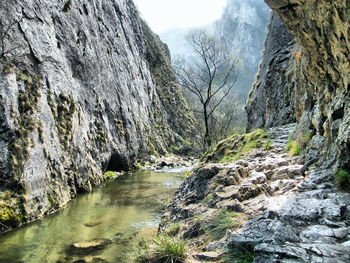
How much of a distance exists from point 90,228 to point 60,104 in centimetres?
657

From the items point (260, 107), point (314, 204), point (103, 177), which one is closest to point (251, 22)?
point (260, 107)

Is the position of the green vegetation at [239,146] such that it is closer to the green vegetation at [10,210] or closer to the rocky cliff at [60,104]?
the rocky cliff at [60,104]

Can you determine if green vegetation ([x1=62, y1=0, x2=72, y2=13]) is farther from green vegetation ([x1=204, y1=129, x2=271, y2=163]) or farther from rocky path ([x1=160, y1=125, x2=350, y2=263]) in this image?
rocky path ([x1=160, y1=125, x2=350, y2=263])

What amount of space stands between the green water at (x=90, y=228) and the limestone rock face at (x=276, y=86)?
313 inches

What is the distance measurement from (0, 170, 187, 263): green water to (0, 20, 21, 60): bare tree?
574 centimetres

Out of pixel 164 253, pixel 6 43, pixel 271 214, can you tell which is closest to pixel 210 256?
pixel 164 253

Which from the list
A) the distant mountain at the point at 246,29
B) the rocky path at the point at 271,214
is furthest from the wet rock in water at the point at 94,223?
the distant mountain at the point at 246,29

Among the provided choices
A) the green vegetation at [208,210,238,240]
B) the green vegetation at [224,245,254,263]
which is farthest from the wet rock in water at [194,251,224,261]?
the green vegetation at [208,210,238,240]

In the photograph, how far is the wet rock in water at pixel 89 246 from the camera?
609cm

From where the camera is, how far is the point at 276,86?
54.7 ft

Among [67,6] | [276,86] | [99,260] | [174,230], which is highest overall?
[67,6]

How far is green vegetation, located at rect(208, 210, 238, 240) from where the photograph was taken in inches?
152

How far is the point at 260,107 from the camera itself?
2039cm

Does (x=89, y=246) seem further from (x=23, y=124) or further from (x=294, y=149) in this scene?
(x=294, y=149)
